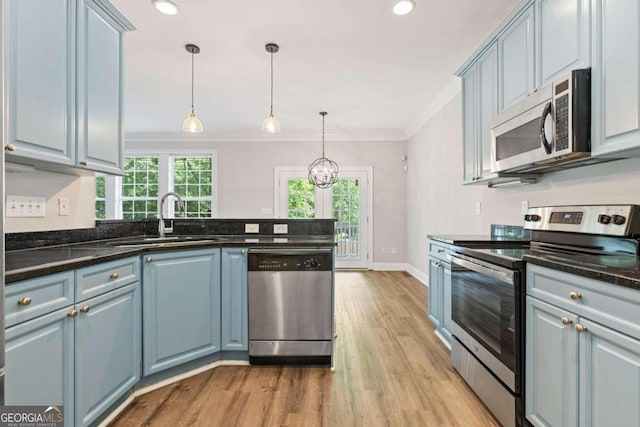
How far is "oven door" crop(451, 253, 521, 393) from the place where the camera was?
1.55m

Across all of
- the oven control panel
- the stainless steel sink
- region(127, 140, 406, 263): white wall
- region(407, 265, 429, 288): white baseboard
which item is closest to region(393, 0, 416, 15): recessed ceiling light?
the oven control panel

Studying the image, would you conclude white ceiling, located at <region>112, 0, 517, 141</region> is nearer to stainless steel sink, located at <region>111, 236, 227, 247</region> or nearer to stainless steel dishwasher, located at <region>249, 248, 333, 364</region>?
stainless steel sink, located at <region>111, 236, 227, 247</region>

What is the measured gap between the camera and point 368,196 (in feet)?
20.5

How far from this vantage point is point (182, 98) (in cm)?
448

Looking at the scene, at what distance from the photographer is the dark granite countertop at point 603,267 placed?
1.04 metres

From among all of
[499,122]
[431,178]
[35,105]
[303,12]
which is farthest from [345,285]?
[35,105]

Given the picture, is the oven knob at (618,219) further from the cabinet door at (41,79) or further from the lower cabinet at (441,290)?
the cabinet door at (41,79)

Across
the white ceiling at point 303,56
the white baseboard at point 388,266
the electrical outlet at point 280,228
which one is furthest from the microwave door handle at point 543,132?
the white baseboard at point 388,266

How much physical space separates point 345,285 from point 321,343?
8.79 feet

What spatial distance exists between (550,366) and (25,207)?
2.80 metres

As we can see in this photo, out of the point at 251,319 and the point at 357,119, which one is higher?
the point at 357,119

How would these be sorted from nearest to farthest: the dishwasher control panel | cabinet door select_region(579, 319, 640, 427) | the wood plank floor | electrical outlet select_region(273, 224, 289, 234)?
cabinet door select_region(579, 319, 640, 427)
the wood plank floor
the dishwasher control panel
electrical outlet select_region(273, 224, 289, 234)

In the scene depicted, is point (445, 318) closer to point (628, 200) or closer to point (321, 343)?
point (321, 343)

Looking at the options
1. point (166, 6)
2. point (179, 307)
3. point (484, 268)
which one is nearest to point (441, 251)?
point (484, 268)
